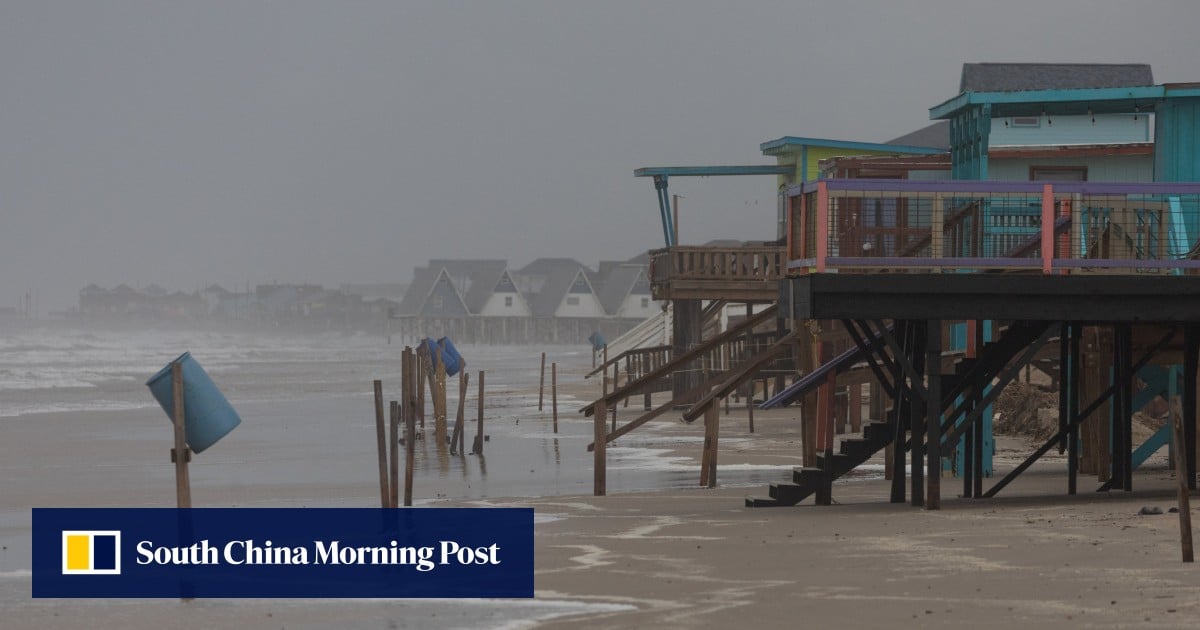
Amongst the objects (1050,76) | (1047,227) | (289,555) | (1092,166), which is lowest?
(289,555)

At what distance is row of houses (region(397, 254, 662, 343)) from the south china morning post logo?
148m

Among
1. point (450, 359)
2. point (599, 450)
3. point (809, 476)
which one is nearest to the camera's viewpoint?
point (809, 476)

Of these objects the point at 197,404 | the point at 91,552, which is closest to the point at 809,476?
the point at 197,404

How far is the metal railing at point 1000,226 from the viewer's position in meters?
16.0

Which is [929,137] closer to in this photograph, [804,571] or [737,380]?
[737,380]

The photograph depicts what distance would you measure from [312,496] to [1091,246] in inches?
436

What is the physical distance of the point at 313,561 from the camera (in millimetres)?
14641

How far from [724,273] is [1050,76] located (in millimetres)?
8134

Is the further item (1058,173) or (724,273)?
(724,273)

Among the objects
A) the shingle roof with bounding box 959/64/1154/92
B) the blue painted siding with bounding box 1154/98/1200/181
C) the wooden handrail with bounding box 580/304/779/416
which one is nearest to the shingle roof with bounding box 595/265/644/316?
→ the shingle roof with bounding box 959/64/1154/92

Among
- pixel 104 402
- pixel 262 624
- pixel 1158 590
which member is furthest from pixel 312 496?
pixel 104 402

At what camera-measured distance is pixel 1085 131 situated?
82.8 ft

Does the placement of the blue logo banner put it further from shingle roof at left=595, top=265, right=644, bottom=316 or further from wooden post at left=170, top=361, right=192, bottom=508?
shingle roof at left=595, top=265, right=644, bottom=316

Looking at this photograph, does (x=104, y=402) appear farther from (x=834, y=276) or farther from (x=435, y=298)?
(x=435, y=298)
